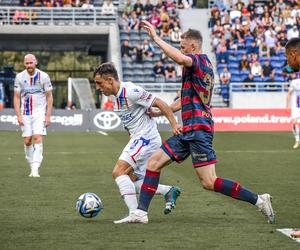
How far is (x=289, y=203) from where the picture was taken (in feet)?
41.8

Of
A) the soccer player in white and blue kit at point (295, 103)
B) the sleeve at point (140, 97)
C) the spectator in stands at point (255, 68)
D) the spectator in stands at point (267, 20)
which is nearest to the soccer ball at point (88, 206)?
the sleeve at point (140, 97)

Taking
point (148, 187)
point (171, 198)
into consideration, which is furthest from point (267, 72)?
point (148, 187)

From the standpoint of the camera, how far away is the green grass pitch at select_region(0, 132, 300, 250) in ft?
30.5

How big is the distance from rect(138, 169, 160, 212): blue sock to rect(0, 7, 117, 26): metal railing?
37.8 m

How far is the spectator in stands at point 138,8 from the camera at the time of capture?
162 feet

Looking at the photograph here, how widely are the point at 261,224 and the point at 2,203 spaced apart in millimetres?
3996

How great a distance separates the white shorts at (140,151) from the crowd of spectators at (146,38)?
35604 millimetres

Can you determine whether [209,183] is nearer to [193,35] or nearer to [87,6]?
[193,35]

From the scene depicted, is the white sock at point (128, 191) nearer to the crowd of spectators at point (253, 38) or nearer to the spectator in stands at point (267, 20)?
the crowd of spectators at point (253, 38)

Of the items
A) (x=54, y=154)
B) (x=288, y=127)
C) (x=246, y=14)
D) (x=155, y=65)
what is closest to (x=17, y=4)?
(x=155, y=65)

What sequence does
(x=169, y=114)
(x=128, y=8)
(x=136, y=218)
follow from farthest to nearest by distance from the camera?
(x=128, y=8) < (x=169, y=114) < (x=136, y=218)

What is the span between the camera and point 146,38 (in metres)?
49.5

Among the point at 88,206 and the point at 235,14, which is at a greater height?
the point at 235,14

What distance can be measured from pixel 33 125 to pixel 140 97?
676 cm
